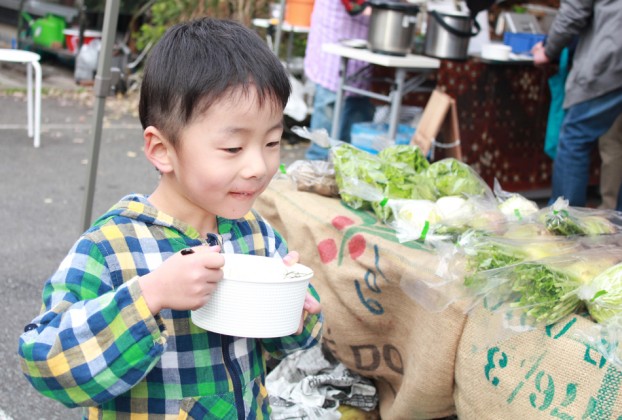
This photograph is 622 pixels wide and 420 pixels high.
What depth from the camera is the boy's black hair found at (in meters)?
1.50

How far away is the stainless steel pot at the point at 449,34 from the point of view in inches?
220

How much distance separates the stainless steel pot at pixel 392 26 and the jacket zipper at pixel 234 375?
412 centimetres

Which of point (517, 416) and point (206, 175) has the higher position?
point (206, 175)

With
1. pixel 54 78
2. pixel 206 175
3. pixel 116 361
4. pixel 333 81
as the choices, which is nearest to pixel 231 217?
pixel 206 175

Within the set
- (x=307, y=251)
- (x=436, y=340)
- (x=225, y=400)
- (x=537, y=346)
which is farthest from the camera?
(x=307, y=251)

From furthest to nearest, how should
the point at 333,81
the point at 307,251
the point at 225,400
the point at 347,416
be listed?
the point at 333,81 < the point at 307,251 < the point at 347,416 < the point at 225,400

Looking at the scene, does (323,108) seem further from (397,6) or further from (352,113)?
(397,6)

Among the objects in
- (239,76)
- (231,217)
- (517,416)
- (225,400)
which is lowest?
(517,416)

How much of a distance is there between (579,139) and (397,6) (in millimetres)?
1689

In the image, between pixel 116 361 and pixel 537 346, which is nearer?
pixel 116 361

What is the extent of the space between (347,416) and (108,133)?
6.07 meters

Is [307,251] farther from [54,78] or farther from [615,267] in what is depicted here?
[54,78]

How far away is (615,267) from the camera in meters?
2.10

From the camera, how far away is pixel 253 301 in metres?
1.51
